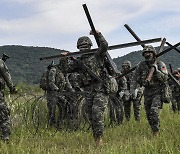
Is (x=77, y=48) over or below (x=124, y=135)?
over

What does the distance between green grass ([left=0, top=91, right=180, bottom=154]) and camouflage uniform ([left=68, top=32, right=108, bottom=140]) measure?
18.1 inches

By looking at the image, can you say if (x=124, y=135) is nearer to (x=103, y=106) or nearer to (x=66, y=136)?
(x=66, y=136)

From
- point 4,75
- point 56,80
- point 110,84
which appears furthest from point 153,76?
point 56,80

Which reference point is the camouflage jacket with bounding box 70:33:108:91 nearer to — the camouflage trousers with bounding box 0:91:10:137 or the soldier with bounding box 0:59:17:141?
the soldier with bounding box 0:59:17:141

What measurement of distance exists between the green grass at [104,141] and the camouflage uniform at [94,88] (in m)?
0.46

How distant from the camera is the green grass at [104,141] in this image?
6.03 m

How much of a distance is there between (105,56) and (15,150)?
2500 millimetres

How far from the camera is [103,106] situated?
299 inches

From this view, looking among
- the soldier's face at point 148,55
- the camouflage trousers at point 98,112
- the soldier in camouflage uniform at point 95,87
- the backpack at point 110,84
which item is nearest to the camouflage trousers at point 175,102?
the soldier's face at point 148,55

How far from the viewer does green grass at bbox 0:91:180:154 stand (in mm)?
6027

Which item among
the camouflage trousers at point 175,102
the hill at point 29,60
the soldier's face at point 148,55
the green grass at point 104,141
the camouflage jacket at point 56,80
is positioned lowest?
the camouflage trousers at point 175,102

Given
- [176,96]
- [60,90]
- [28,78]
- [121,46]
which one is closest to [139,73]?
[121,46]

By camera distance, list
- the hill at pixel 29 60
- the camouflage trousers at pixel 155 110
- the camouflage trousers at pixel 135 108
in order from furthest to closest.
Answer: the hill at pixel 29 60, the camouflage trousers at pixel 135 108, the camouflage trousers at pixel 155 110

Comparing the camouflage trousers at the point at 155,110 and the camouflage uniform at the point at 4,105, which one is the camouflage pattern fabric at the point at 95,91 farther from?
the camouflage uniform at the point at 4,105
